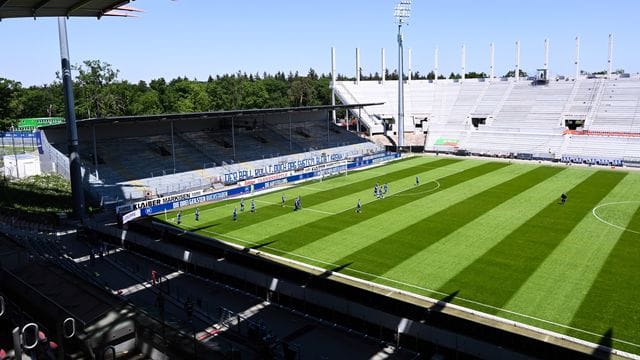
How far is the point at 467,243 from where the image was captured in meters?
26.8

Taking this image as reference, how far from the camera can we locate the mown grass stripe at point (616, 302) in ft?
55.9

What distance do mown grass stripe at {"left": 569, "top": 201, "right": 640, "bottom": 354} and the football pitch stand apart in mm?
42

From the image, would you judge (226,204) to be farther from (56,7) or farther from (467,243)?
(56,7)

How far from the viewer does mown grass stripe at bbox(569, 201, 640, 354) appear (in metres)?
17.0

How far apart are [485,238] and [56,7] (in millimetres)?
22774

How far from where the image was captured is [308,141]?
6644cm

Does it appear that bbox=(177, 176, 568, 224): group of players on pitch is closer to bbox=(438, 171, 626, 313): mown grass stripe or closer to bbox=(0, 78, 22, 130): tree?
bbox=(438, 171, 626, 313): mown grass stripe

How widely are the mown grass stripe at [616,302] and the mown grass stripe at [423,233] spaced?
8.20 metres

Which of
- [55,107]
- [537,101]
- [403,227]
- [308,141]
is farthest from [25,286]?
[55,107]

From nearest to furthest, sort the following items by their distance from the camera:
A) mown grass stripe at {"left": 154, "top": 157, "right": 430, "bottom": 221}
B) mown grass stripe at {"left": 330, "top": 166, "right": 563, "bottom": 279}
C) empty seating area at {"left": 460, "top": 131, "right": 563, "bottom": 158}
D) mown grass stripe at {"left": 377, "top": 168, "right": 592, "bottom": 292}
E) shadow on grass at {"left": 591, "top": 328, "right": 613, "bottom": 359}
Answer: shadow on grass at {"left": 591, "top": 328, "right": 613, "bottom": 359} < mown grass stripe at {"left": 377, "top": 168, "right": 592, "bottom": 292} < mown grass stripe at {"left": 330, "top": 166, "right": 563, "bottom": 279} < mown grass stripe at {"left": 154, "top": 157, "right": 430, "bottom": 221} < empty seating area at {"left": 460, "top": 131, "right": 563, "bottom": 158}

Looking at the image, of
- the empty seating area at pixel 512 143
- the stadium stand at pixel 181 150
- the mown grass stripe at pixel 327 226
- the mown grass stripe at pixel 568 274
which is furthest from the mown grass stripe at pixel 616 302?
the empty seating area at pixel 512 143

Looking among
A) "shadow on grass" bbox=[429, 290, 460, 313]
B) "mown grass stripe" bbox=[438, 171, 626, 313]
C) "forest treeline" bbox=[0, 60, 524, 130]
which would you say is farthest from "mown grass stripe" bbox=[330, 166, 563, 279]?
"forest treeline" bbox=[0, 60, 524, 130]

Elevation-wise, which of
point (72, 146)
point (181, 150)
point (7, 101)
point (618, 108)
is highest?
point (7, 101)

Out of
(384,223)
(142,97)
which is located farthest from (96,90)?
(384,223)
